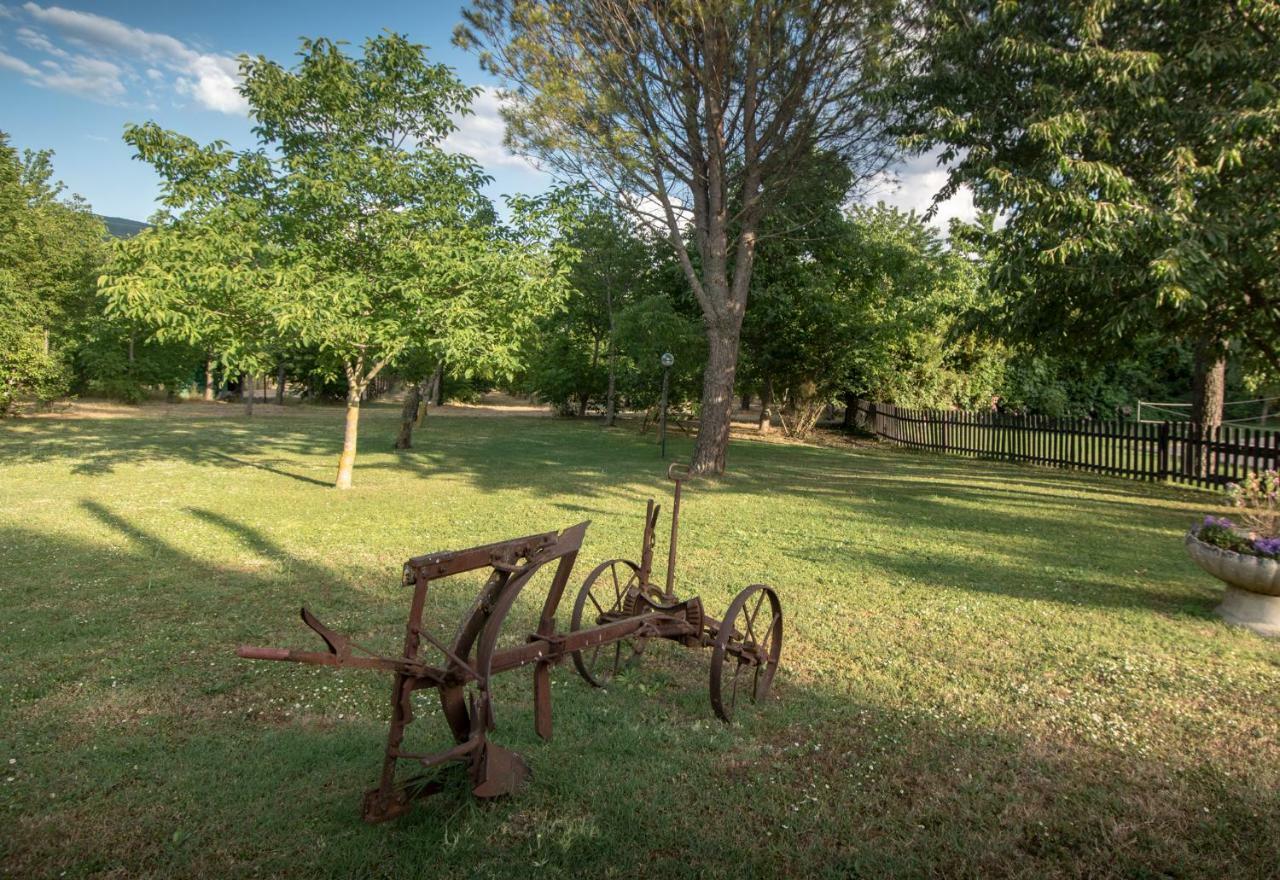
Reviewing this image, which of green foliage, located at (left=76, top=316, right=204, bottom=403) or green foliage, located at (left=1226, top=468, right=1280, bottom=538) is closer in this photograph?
green foliage, located at (left=1226, top=468, right=1280, bottom=538)

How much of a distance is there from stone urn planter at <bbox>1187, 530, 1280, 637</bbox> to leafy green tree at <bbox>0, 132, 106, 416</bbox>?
2323cm

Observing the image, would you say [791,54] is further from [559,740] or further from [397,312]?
[559,740]

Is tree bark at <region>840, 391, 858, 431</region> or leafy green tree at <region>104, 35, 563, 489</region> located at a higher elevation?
leafy green tree at <region>104, 35, 563, 489</region>

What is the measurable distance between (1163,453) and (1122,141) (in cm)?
721

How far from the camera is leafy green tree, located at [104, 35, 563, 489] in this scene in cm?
987

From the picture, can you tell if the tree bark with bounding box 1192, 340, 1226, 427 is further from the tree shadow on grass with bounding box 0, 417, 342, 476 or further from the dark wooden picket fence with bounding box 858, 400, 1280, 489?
the tree shadow on grass with bounding box 0, 417, 342, 476

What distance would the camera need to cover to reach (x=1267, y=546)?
18.1 ft

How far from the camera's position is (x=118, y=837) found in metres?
2.91

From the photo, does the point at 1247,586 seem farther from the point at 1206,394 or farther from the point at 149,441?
the point at 149,441

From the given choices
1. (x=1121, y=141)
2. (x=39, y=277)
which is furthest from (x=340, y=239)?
(x=39, y=277)

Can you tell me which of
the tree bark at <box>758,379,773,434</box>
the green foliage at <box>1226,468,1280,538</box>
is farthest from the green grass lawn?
the tree bark at <box>758,379,773,434</box>

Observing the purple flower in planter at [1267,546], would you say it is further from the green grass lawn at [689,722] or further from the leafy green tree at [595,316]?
the leafy green tree at [595,316]

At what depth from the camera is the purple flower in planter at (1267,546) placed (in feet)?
18.1

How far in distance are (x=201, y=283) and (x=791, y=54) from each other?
10361mm
